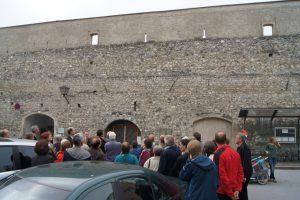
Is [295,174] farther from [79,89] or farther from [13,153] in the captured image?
[79,89]

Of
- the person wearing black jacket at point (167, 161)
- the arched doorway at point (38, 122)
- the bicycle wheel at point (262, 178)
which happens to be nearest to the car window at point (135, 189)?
the person wearing black jacket at point (167, 161)

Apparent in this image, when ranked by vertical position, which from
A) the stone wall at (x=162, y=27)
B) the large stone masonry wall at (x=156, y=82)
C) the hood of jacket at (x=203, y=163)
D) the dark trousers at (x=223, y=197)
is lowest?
the dark trousers at (x=223, y=197)

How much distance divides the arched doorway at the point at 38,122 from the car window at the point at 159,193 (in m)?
16.3

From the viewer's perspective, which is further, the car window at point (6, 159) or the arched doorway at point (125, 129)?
the arched doorway at point (125, 129)

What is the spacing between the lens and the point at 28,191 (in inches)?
126

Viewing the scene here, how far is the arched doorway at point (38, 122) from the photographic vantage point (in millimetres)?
19422

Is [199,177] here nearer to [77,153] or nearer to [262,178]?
[77,153]

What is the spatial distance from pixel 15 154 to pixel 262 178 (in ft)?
25.6

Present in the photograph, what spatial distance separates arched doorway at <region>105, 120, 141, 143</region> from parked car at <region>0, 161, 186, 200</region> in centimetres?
1407

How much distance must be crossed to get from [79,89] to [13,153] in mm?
13478

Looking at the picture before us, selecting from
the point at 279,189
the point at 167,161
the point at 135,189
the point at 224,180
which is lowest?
the point at 279,189

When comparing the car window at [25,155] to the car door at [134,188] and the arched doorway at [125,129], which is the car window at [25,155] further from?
the arched doorway at [125,129]

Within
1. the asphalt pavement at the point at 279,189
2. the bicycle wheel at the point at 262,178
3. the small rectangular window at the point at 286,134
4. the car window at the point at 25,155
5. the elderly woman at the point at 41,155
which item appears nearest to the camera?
the elderly woman at the point at 41,155

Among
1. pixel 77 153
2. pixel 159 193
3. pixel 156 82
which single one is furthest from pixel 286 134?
pixel 159 193
